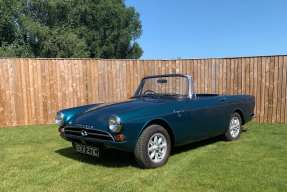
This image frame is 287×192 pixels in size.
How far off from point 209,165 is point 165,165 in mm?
703

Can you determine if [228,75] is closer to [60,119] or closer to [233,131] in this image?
[233,131]

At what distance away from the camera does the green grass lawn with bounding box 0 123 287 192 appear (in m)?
3.22

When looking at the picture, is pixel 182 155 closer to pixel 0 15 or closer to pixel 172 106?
pixel 172 106

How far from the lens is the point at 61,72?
340 inches

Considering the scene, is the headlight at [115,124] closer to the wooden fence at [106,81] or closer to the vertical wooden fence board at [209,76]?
the wooden fence at [106,81]

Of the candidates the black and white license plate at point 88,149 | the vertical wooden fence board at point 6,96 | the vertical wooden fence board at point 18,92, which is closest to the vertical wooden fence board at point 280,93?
the black and white license plate at point 88,149

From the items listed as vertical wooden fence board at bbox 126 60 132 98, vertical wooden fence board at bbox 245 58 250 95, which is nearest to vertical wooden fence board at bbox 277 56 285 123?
vertical wooden fence board at bbox 245 58 250 95

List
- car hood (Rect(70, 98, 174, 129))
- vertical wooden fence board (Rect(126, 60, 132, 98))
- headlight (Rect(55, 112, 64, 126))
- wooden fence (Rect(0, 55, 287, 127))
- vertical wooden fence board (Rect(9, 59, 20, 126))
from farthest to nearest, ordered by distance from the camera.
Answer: vertical wooden fence board (Rect(126, 60, 132, 98)) < vertical wooden fence board (Rect(9, 59, 20, 126)) < wooden fence (Rect(0, 55, 287, 127)) < headlight (Rect(55, 112, 64, 126)) < car hood (Rect(70, 98, 174, 129))

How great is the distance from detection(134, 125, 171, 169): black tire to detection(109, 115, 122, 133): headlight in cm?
40

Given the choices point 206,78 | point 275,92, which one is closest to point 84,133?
point 206,78

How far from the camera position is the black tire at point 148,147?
144 inches

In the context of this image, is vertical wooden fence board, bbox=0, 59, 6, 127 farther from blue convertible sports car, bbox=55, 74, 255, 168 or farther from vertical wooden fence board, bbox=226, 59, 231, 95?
vertical wooden fence board, bbox=226, 59, 231, 95

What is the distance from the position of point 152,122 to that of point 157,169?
28.8 inches

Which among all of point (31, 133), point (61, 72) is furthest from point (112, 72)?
point (31, 133)
